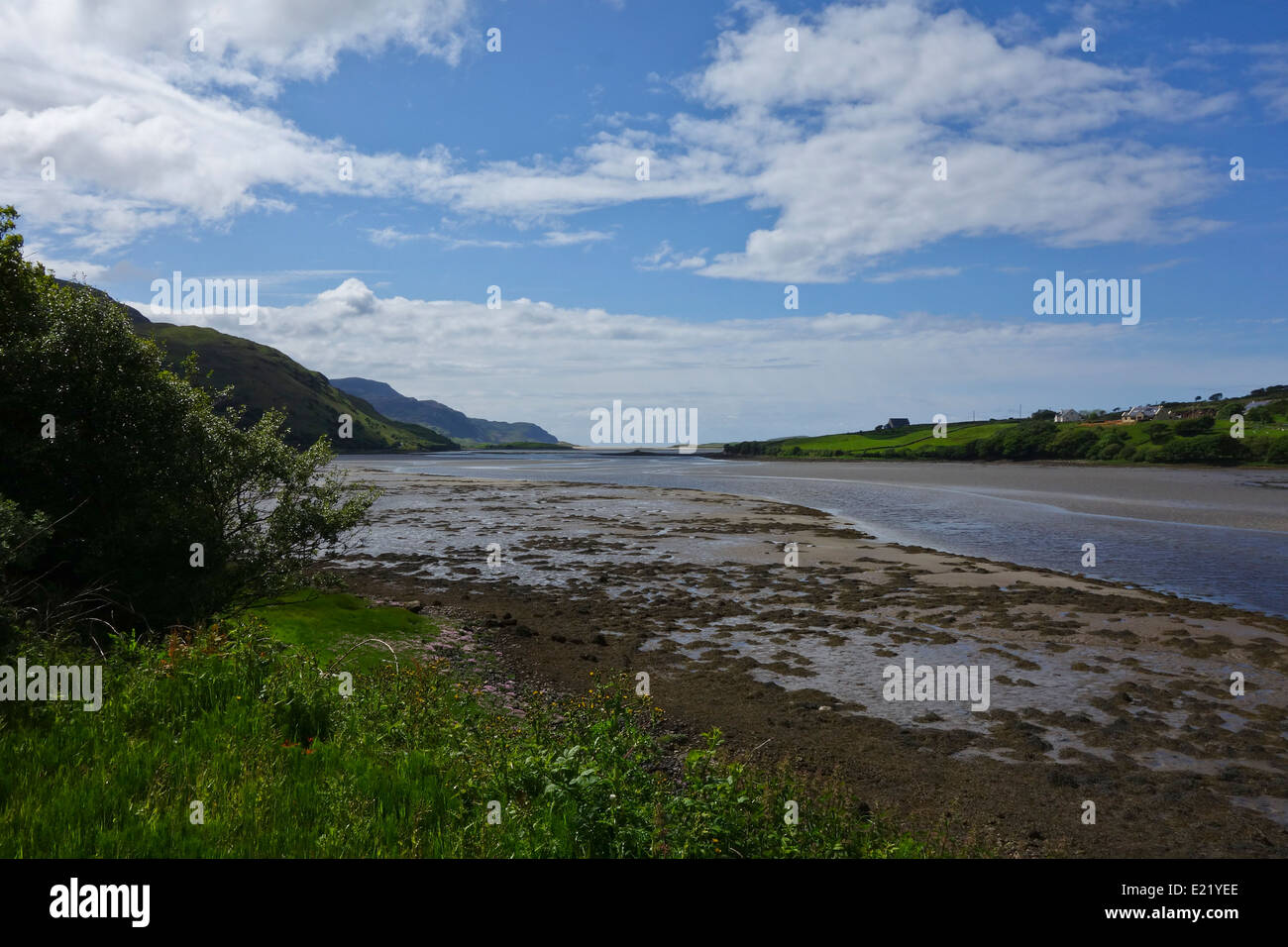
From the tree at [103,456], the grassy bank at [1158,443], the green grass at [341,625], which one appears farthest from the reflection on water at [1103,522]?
the tree at [103,456]

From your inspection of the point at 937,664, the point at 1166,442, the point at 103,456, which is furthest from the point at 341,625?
the point at 1166,442

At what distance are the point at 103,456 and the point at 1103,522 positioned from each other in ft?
241

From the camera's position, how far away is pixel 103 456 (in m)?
16.8

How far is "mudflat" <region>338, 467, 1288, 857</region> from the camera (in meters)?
14.5

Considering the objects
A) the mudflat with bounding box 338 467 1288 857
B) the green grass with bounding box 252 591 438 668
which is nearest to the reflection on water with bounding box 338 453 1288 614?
the mudflat with bounding box 338 467 1288 857

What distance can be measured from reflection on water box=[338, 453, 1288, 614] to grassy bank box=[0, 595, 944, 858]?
34042 millimetres

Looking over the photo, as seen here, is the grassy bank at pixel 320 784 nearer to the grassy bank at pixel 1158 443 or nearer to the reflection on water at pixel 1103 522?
the reflection on water at pixel 1103 522

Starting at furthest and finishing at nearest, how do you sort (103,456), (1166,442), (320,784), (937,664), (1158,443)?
1. (1158,443)
2. (1166,442)
3. (937,664)
4. (103,456)
5. (320,784)

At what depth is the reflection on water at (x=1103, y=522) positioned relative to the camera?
39.5 m

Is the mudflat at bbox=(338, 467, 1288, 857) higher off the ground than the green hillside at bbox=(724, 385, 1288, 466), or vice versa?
the green hillside at bbox=(724, 385, 1288, 466)

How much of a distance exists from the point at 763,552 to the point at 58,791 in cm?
4347

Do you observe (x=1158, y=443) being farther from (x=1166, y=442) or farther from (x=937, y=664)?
(x=937, y=664)

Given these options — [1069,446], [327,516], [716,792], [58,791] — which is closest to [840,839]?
[716,792]

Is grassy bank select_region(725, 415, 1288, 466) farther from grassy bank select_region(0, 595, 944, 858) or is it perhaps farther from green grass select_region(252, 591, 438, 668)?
grassy bank select_region(0, 595, 944, 858)
